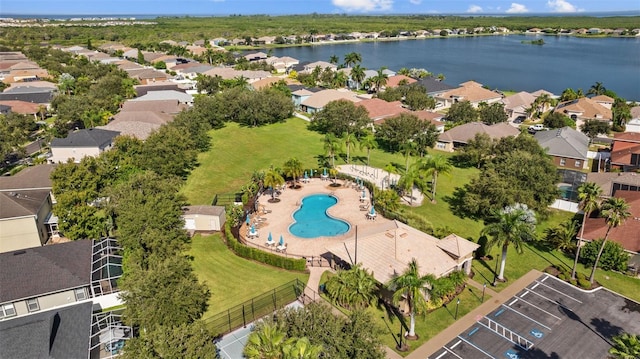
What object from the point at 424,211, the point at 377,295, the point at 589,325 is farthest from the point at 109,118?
the point at 589,325

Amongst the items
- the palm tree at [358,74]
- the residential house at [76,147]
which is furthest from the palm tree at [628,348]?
the palm tree at [358,74]

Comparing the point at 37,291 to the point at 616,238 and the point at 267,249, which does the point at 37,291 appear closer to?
the point at 267,249

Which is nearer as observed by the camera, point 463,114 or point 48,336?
point 48,336

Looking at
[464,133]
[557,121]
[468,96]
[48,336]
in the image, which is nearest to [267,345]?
[48,336]

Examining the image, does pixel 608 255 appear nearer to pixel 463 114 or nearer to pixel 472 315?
Answer: pixel 472 315

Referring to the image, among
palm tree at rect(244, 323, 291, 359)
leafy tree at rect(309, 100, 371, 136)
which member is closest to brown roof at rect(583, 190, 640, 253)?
palm tree at rect(244, 323, 291, 359)

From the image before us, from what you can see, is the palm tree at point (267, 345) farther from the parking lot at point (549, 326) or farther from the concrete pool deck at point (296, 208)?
the concrete pool deck at point (296, 208)
